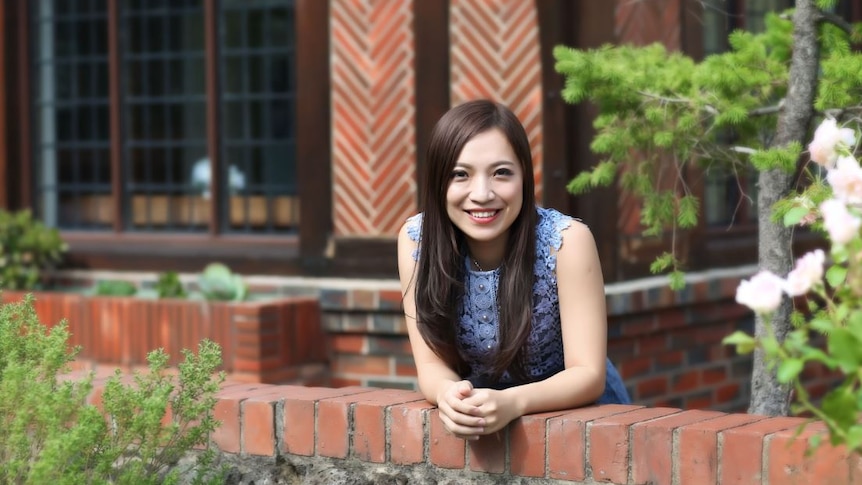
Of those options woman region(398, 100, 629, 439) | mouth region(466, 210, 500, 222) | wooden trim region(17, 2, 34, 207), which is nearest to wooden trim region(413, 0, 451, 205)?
wooden trim region(17, 2, 34, 207)

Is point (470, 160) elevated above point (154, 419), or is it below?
above

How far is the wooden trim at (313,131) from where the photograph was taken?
6633 mm

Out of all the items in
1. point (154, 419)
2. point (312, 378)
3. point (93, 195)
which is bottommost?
point (312, 378)

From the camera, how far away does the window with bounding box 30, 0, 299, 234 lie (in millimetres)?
7168

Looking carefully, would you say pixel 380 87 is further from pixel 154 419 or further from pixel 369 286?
pixel 154 419

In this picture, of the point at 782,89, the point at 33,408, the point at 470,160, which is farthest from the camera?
the point at 782,89

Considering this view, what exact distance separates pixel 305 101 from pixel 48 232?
71.8 inches

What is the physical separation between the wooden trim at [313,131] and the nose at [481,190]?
3.50m

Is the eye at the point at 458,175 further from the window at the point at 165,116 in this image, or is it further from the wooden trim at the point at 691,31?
the window at the point at 165,116

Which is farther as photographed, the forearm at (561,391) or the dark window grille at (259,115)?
the dark window grille at (259,115)

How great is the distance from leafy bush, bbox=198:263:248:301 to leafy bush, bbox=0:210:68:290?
4.06ft

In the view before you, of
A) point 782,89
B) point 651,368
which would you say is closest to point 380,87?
point 651,368

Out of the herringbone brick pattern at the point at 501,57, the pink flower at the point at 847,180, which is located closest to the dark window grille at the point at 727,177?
the herringbone brick pattern at the point at 501,57

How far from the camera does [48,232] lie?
748cm
